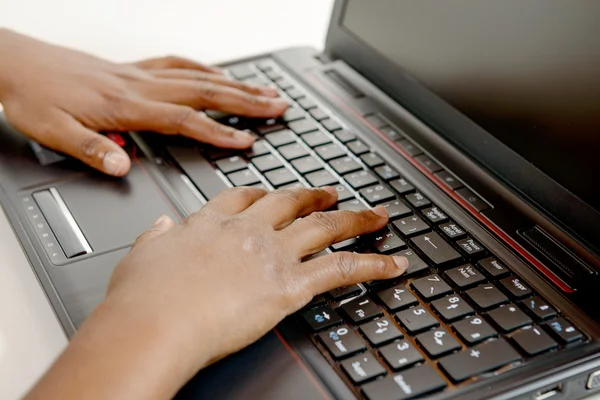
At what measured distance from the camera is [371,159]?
82 cm

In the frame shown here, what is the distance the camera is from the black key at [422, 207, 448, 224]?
0.72m

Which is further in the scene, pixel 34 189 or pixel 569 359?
pixel 34 189

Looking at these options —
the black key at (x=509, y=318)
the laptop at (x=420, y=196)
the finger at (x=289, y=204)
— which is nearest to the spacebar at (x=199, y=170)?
the laptop at (x=420, y=196)

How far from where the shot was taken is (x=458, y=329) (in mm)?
595

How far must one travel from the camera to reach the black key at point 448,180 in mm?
779

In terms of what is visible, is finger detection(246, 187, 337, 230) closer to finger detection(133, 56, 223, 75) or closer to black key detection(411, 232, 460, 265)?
black key detection(411, 232, 460, 265)

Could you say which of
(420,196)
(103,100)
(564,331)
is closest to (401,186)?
(420,196)

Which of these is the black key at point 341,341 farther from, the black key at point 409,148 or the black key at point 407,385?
the black key at point 409,148

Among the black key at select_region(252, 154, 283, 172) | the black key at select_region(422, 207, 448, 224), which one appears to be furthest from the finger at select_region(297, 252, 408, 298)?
the black key at select_region(252, 154, 283, 172)

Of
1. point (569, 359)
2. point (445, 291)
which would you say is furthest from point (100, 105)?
point (569, 359)

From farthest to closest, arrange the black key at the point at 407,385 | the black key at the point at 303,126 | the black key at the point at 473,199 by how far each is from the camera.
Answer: the black key at the point at 303,126, the black key at the point at 473,199, the black key at the point at 407,385

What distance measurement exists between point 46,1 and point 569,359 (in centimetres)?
98

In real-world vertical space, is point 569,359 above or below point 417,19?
below

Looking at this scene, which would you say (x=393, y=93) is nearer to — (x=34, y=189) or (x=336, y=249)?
(x=336, y=249)
